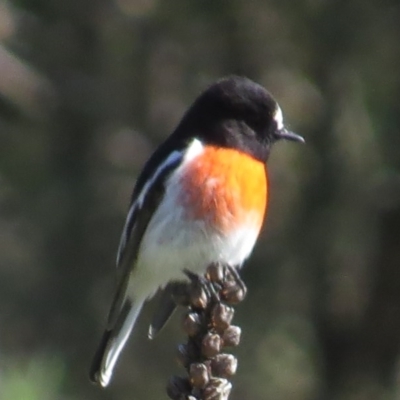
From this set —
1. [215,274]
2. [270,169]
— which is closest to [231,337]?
[215,274]

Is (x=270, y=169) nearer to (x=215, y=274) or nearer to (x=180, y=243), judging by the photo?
(x=180, y=243)

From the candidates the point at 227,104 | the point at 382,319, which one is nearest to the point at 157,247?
the point at 227,104

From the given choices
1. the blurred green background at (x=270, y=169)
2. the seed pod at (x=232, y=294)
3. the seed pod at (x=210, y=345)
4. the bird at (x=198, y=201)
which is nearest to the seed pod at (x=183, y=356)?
the seed pod at (x=210, y=345)

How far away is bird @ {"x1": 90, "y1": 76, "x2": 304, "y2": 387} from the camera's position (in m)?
4.51

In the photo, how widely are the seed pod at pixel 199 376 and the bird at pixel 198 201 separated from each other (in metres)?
1.36

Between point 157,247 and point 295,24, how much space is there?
2.19 m

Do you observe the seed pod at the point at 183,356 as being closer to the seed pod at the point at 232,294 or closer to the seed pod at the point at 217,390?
the seed pod at the point at 217,390

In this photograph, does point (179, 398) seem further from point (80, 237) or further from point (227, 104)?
point (80, 237)

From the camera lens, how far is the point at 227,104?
479cm

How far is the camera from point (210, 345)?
319 cm

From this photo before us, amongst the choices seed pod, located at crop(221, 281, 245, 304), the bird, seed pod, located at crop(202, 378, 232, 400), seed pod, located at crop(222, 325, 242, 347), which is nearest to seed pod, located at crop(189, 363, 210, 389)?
seed pod, located at crop(202, 378, 232, 400)

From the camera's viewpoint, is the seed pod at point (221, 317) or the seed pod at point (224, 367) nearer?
the seed pod at point (224, 367)

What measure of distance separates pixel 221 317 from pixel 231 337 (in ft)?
0.34

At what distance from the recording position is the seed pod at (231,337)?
3.23 metres
